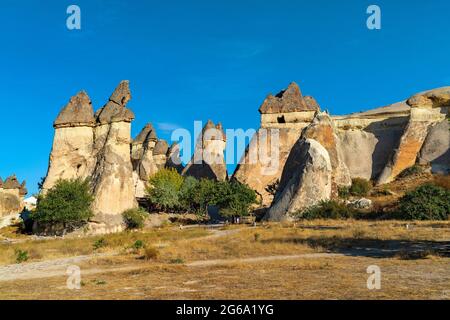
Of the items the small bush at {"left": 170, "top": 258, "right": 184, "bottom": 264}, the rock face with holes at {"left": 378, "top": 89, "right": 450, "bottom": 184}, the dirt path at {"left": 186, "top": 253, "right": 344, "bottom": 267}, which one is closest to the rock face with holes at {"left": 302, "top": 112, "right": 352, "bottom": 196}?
the rock face with holes at {"left": 378, "top": 89, "right": 450, "bottom": 184}

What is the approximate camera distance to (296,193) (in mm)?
30266

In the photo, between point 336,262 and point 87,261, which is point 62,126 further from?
point 336,262

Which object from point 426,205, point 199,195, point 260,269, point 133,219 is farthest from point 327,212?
point 260,269

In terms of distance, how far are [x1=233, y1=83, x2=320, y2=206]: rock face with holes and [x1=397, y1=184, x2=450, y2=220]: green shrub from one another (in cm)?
Result: 1837

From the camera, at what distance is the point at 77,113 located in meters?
41.0

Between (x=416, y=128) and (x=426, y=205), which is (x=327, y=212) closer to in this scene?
(x=426, y=205)

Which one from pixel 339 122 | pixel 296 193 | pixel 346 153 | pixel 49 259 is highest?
pixel 339 122

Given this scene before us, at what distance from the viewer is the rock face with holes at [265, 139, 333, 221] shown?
98.2 feet

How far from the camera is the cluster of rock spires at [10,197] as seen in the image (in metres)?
54.4

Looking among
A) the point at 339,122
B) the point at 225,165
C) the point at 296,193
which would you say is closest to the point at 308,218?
the point at 296,193

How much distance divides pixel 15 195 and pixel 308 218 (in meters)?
44.9

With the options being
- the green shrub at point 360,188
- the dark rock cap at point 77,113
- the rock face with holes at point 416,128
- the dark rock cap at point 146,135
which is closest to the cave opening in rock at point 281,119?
the green shrub at point 360,188

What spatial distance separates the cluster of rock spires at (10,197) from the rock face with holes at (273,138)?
27849 mm
